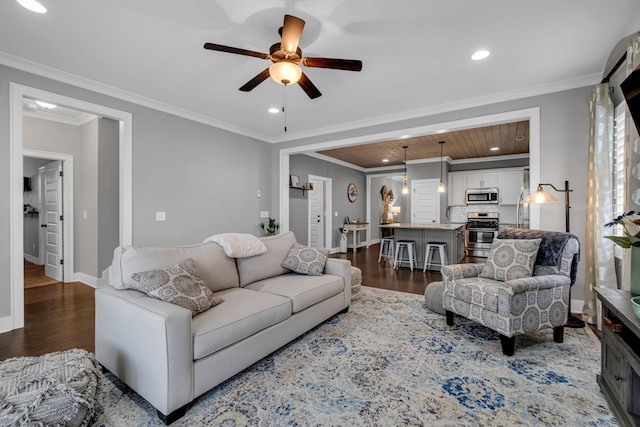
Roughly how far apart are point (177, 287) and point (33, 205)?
696cm

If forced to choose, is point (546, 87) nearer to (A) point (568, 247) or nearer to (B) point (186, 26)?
(A) point (568, 247)

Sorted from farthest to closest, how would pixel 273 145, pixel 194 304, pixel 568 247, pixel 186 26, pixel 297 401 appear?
1. pixel 273 145
2. pixel 568 247
3. pixel 186 26
4. pixel 194 304
5. pixel 297 401

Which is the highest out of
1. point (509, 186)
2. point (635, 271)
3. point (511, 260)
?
point (509, 186)

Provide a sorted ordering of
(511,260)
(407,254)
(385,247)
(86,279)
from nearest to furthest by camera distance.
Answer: (511,260)
(86,279)
(407,254)
(385,247)

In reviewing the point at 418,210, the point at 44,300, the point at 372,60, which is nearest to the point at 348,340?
the point at 372,60

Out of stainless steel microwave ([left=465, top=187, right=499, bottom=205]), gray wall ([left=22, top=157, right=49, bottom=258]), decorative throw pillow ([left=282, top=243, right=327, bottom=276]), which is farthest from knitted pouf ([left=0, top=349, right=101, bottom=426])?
stainless steel microwave ([left=465, top=187, right=499, bottom=205])

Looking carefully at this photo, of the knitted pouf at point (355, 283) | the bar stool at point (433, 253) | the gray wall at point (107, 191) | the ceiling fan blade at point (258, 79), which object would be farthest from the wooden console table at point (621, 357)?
the gray wall at point (107, 191)

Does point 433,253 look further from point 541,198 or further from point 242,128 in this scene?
point 242,128

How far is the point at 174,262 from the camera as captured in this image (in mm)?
2174

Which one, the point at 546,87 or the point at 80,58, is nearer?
the point at 80,58

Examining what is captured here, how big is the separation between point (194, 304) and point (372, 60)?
2607 millimetres

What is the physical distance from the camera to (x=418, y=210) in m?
8.12

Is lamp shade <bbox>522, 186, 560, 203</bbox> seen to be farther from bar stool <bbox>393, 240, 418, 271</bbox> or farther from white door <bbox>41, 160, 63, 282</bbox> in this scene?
white door <bbox>41, 160, 63, 282</bbox>

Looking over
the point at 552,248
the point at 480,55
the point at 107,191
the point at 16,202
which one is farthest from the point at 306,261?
the point at 107,191
